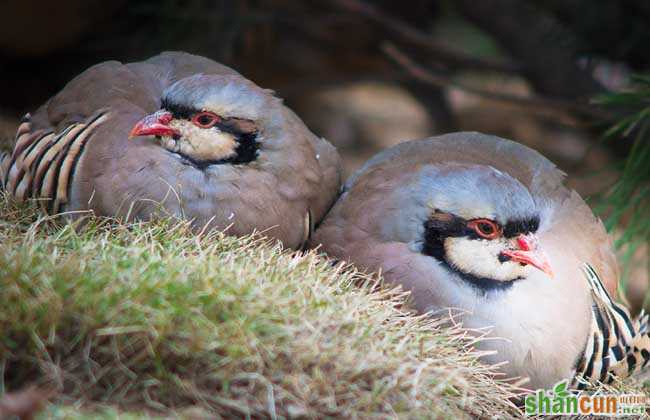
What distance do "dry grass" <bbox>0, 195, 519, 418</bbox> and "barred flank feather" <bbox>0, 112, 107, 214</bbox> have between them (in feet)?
1.40

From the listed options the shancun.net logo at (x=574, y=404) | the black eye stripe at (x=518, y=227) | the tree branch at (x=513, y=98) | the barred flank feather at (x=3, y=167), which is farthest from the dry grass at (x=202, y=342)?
the tree branch at (x=513, y=98)

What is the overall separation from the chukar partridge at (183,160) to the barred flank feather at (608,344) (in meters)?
1.07

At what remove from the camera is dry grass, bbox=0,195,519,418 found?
6.72 ft

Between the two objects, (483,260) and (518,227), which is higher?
(518,227)

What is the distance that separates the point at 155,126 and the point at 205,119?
173 millimetres

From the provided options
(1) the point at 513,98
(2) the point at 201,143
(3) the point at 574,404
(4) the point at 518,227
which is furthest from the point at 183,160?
(1) the point at 513,98

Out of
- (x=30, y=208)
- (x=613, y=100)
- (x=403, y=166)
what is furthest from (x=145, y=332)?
(x=613, y=100)

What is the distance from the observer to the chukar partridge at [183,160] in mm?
2842

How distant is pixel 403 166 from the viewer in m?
3.19

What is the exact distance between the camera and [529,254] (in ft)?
8.86

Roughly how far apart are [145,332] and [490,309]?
47.0 inches

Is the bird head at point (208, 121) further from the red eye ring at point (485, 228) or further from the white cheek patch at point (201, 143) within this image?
the red eye ring at point (485, 228)

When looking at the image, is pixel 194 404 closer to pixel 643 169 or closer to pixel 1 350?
pixel 1 350

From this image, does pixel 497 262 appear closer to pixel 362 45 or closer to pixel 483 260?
pixel 483 260
